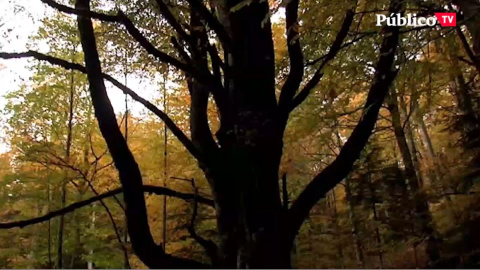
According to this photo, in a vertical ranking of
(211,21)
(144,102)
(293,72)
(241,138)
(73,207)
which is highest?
(211,21)

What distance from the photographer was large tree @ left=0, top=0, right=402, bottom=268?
1.94 meters

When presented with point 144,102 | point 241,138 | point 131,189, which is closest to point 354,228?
point 241,138

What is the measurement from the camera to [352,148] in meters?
2.20

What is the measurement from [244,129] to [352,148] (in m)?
0.59

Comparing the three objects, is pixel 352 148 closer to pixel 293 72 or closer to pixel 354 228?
pixel 293 72

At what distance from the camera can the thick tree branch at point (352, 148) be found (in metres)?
2.08

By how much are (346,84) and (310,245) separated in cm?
873

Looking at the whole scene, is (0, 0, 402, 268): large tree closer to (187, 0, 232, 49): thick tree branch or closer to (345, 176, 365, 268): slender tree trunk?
(187, 0, 232, 49): thick tree branch

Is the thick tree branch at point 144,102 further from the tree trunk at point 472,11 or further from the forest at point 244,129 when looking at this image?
the tree trunk at point 472,11

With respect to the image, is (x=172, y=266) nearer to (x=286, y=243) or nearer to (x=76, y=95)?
(x=286, y=243)

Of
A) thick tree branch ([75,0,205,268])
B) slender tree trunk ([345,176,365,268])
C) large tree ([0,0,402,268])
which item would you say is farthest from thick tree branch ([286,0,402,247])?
slender tree trunk ([345,176,365,268])

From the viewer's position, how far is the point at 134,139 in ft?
36.4

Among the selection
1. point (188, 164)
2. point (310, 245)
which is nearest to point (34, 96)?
point (188, 164)

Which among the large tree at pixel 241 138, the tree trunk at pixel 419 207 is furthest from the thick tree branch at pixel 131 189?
the tree trunk at pixel 419 207
